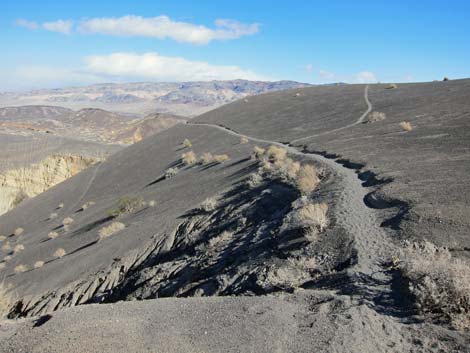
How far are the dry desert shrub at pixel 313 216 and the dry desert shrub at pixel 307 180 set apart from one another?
2.63 meters

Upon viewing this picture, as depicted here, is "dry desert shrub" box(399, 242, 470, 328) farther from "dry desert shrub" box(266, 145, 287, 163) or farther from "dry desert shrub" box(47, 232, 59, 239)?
"dry desert shrub" box(47, 232, 59, 239)

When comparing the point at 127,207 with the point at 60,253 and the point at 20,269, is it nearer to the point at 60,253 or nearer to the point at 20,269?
the point at 60,253

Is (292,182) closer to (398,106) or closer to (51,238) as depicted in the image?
(51,238)

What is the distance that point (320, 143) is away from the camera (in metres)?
21.8

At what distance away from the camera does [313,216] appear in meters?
9.71

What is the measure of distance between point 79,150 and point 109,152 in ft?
10.8

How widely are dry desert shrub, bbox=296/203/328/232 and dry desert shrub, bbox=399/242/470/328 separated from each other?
9.23 feet

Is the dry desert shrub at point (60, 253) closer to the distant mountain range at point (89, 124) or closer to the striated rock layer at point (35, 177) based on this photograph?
the striated rock layer at point (35, 177)

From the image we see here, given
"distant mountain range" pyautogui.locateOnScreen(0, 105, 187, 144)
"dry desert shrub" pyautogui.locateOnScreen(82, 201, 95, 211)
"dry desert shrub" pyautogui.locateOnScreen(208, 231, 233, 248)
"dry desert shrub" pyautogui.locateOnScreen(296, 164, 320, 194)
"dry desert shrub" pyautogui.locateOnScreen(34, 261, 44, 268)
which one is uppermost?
"dry desert shrub" pyautogui.locateOnScreen(296, 164, 320, 194)

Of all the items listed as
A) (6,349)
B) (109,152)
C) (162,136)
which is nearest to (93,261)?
(6,349)

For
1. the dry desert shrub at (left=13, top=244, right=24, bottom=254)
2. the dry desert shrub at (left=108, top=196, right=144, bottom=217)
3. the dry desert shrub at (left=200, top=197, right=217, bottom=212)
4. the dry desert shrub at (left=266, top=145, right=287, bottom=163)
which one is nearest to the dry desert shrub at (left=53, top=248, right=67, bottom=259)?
the dry desert shrub at (left=108, top=196, right=144, bottom=217)

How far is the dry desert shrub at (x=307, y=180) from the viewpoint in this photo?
514 inches

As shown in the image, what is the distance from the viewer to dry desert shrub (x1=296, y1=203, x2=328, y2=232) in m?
9.45

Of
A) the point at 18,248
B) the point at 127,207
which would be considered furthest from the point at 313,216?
the point at 18,248
